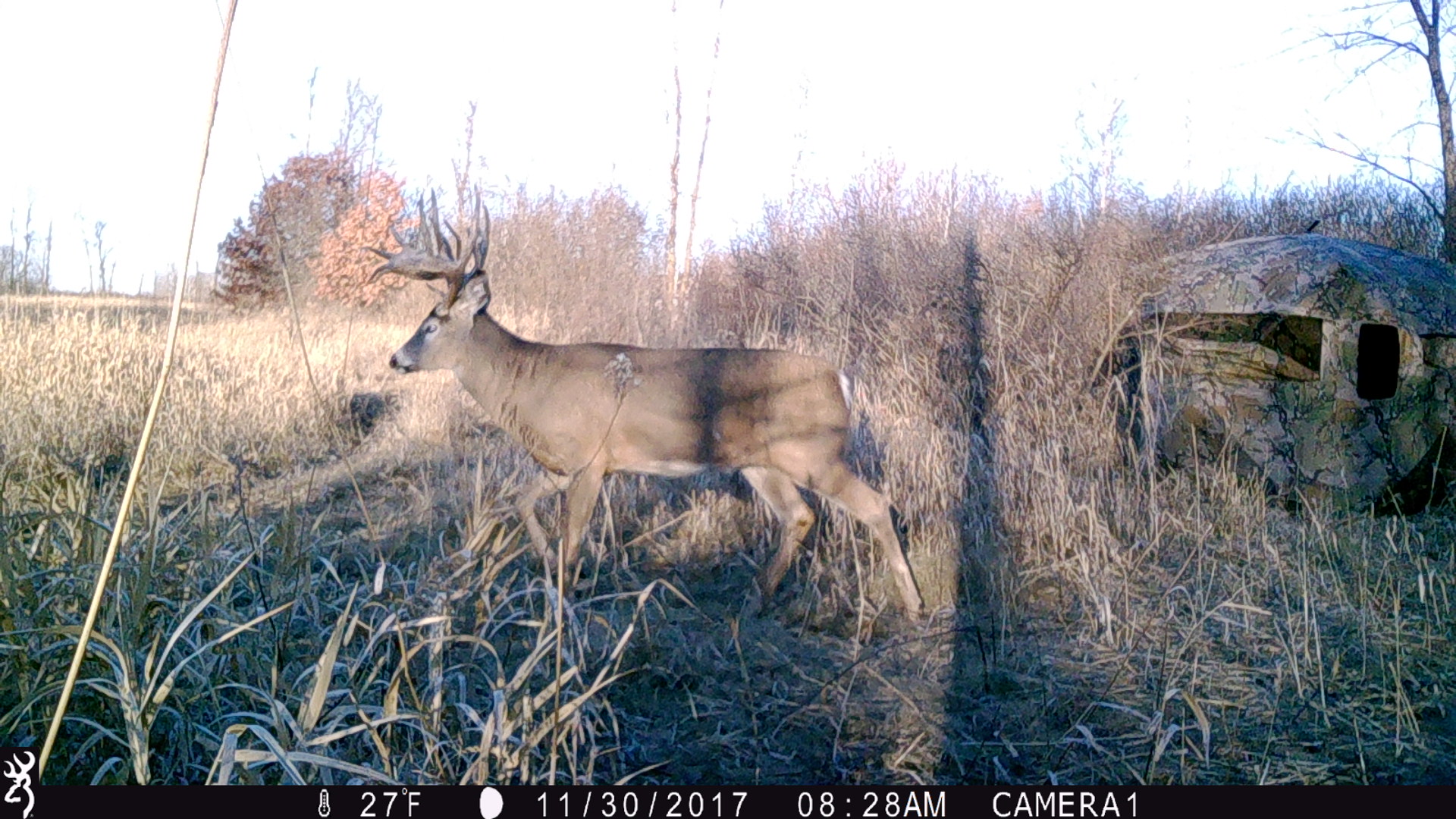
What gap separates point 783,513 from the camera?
22.4ft

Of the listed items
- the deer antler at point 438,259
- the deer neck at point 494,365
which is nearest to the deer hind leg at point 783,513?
the deer neck at point 494,365

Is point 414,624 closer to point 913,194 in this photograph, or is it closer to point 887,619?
point 887,619

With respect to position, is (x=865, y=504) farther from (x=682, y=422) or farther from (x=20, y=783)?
(x=20, y=783)

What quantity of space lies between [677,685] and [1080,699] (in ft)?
5.77

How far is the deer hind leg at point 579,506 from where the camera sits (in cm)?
620

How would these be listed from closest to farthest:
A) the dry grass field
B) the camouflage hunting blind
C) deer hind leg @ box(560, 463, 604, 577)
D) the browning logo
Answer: the browning logo < the dry grass field < deer hind leg @ box(560, 463, 604, 577) < the camouflage hunting blind

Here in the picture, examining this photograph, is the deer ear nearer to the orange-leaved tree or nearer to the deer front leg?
the deer front leg

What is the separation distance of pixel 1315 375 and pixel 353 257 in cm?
1527

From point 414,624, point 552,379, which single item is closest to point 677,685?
point 414,624

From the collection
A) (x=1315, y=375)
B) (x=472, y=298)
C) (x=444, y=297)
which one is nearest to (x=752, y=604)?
(x=472, y=298)

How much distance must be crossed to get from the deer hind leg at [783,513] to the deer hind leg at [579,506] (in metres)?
0.97

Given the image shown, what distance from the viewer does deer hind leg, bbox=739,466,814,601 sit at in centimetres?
646

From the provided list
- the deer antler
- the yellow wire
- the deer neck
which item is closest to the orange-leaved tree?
the deer antler
